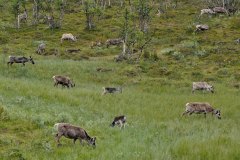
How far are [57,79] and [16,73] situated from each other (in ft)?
23.2

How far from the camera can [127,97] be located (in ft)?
128

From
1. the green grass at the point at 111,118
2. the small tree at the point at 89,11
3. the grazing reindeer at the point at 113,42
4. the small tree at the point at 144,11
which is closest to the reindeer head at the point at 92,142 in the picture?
the green grass at the point at 111,118

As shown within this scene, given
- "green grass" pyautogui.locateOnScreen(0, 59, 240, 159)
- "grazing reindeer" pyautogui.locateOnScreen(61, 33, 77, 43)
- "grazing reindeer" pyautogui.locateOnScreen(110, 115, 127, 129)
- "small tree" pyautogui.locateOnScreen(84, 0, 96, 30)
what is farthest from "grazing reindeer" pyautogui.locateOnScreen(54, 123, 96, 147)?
"small tree" pyautogui.locateOnScreen(84, 0, 96, 30)

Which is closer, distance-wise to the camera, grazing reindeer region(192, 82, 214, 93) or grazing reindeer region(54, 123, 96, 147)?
grazing reindeer region(54, 123, 96, 147)

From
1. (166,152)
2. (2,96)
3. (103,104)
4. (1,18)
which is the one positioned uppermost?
(166,152)

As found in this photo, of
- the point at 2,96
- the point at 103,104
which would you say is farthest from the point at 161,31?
the point at 2,96

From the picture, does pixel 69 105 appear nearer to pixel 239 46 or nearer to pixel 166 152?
pixel 166 152

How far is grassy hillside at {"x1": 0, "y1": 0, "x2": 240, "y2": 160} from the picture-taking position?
62.6 ft

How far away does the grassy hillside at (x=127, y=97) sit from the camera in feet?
62.6

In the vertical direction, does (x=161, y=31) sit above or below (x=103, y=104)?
below

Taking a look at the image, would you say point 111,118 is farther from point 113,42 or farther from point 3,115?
point 113,42

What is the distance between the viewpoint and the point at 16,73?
4734 centimetres

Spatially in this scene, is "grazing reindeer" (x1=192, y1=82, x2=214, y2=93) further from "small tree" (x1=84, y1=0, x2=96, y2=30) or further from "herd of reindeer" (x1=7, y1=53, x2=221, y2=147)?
"small tree" (x1=84, y1=0, x2=96, y2=30)

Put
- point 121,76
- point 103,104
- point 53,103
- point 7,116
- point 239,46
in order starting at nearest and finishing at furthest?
point 7,116, point 53,103, point 103,104, point 121,76, point 239,46
